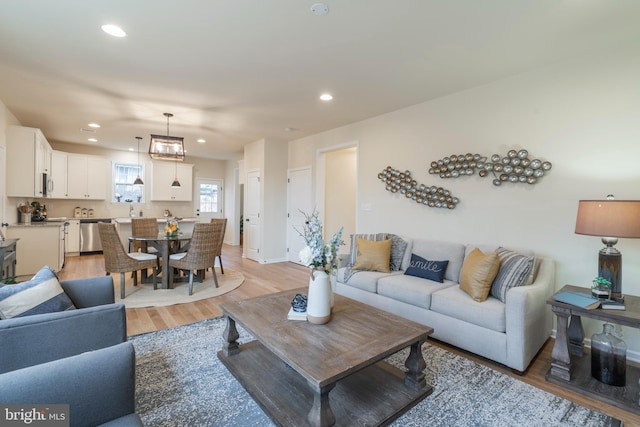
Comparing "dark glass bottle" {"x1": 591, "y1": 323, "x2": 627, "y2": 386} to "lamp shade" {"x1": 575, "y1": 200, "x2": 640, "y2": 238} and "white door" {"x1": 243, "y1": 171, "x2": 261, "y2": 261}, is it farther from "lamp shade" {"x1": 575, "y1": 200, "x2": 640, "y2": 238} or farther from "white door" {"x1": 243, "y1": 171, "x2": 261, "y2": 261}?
"white door" {"x1": 243, "y1": 171, "x2": 261, "y2": 261}

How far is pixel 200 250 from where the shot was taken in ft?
13.5

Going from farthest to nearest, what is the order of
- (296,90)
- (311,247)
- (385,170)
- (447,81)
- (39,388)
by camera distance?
1. (385,170)
2. (296,90)
3. (447,81)
4. (311,247)
5. (39,388)

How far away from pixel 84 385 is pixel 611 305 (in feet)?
10.5

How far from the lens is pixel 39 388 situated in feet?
3.31

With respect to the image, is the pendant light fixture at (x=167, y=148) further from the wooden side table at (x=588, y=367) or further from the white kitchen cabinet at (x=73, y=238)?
the wooden side table at (x=588, y=367)

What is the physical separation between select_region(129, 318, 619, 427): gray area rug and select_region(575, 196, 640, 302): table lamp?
1.09 metres

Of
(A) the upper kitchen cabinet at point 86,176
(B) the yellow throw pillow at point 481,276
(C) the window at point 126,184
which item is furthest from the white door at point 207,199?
(B) the yellow throw pillow at point 481,276

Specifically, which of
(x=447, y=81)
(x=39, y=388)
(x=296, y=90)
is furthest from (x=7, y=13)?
(x=447, y=81)

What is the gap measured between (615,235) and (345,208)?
4.41 m

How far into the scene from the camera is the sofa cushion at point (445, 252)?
3271 mm

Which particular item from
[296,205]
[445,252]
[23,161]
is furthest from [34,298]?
[296,205]

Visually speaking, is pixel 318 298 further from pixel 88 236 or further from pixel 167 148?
pixel 88 236

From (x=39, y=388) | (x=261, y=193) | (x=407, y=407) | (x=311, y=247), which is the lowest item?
(x=407, y=407)

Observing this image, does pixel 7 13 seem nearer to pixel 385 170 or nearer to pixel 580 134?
A: pixel 385 170
